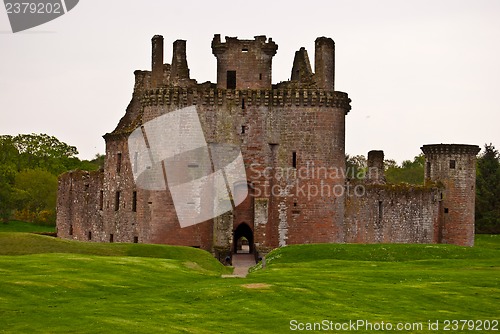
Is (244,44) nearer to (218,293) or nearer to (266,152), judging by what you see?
(266,152)

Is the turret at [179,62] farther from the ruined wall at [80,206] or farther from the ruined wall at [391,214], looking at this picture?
the ruined wall at [80,206]

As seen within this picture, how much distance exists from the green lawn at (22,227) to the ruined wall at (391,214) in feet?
144

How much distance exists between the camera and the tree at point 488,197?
109938mm

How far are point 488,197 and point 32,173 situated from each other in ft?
162

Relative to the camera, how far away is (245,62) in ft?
224

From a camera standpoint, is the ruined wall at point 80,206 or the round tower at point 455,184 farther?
the round tower at point 455,184

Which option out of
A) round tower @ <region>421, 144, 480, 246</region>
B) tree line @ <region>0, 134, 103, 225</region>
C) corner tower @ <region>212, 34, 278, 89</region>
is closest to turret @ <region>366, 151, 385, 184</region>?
round tower @ <region>421, 144, 480, 246</region>

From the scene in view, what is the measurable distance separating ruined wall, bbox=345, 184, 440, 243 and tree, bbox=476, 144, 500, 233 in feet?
102

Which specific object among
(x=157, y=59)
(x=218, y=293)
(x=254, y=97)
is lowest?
(x=218, y=293)

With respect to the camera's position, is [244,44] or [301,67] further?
[301,67]

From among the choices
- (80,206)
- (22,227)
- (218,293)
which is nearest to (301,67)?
(80,206)

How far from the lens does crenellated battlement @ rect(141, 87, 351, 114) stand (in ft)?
220

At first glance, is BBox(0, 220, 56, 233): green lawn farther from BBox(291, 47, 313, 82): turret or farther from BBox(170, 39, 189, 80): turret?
BBox(291, 47, 313, 82): turret

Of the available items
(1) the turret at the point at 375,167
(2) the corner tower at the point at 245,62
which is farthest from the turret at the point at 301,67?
(1) the turret at the point at 375,167
